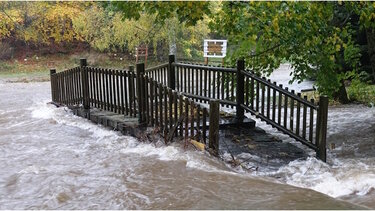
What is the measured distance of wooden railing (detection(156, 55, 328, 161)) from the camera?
22.4ft

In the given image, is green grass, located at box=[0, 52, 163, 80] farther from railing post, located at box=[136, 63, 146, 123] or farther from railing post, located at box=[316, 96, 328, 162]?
railing post, located at box=[316, 96, 328, 162]

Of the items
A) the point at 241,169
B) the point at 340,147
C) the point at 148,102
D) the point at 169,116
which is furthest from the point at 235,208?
the point at 340,147

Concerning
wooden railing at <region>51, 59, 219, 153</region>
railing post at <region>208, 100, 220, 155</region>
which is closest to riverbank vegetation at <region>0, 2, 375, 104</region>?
wooden railing at <region>51, 59, 219, 153</region>

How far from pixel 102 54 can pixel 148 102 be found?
88.4 ft

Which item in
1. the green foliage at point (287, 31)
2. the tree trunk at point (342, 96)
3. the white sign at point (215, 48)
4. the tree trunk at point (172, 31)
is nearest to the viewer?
the green foliage at point (287, 31)

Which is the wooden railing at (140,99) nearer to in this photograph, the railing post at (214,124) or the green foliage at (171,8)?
the railing post at (214,124)

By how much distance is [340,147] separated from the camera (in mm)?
8219

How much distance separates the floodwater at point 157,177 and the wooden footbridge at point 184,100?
420mm

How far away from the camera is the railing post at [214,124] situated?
6.25m

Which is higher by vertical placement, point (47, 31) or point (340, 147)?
point (47, 31)

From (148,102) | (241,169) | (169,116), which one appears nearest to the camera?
(241,169)

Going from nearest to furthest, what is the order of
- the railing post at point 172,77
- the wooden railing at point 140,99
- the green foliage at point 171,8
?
the wooden railing at point 140,99, the green foliage at point 171,8, the railing post at point 172,77

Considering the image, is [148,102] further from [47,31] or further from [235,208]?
[47,31]

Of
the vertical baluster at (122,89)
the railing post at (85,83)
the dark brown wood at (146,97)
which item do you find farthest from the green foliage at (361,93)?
the railing post at (85,83)
